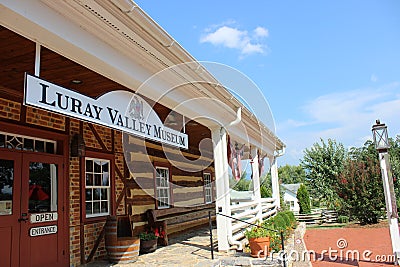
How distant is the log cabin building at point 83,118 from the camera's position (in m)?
3.06

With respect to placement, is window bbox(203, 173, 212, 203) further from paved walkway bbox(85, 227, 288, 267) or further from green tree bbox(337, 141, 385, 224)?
paved walkway bbox(85, 227, 288, 267)

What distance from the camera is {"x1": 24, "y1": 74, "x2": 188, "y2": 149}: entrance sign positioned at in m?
2.74

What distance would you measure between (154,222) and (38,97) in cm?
574

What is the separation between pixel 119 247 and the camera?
6.06 meters

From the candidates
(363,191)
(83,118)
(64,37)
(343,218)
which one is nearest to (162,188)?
(83,118)

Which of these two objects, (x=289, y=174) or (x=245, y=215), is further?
(x=289, y=174)

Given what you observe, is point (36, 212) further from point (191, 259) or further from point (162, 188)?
point (162, 188)

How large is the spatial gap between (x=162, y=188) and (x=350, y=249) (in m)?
4.78

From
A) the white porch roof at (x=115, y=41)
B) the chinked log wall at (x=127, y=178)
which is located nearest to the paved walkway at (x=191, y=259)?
the chinked log wall at (x=127, y=178)

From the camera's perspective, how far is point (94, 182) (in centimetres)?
675

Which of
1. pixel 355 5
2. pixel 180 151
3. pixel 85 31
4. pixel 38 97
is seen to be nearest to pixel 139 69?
pixel 85 31

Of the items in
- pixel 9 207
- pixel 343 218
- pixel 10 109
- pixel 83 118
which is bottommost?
pixel 343 218

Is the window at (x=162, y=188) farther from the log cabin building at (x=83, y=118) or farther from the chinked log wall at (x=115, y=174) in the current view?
the chinked log wall at (x=115, y=174)

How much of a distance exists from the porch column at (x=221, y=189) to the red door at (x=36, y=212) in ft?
9.23
